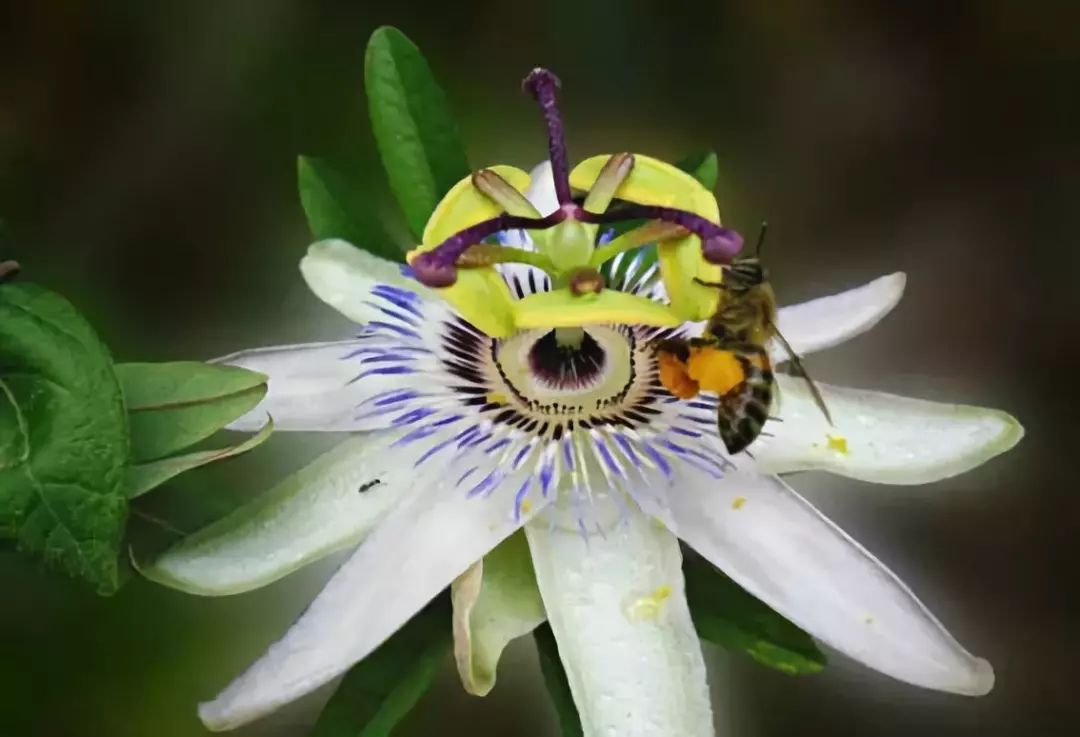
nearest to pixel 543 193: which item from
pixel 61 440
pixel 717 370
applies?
pixel 717 370

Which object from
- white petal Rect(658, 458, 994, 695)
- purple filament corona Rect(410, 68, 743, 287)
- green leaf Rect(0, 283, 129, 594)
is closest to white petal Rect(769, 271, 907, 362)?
white petal Rect(658, 458, 994, 695)

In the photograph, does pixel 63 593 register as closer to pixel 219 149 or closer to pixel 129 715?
pixel 129 715

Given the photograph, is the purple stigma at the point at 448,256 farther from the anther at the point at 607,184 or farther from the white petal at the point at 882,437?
the white petal at the point at 882,437

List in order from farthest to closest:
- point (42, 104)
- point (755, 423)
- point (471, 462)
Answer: point (42, 104) < point (471, 462) < point (755, 423)

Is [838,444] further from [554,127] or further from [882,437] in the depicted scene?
[554,127]

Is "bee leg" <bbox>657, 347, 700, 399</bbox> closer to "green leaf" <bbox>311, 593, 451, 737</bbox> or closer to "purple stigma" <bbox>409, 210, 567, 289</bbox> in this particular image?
"purple stigma" <bbox>409, 210, 567, 289</bbox>

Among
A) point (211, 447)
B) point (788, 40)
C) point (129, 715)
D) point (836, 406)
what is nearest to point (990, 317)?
point (788, 40)
